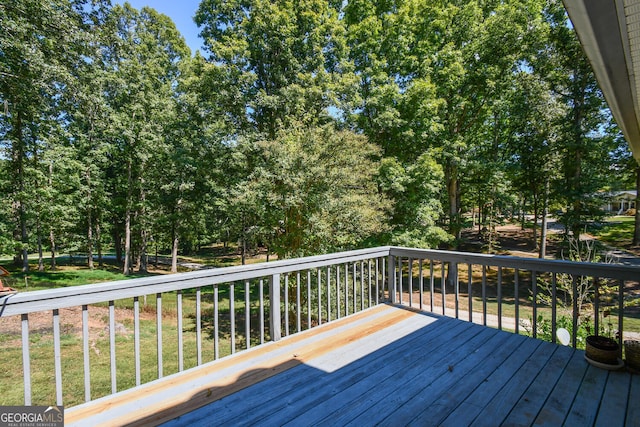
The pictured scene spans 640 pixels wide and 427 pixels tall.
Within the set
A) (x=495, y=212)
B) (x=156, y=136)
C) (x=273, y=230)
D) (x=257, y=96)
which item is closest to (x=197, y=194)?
(x=156, y=136)

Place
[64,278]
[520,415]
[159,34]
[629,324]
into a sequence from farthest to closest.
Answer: [159,34]
[64,278]
[629,324]
[520,415]

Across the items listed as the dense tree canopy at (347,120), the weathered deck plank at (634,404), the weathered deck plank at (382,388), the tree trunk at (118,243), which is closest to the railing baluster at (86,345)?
the weathered deck plank at (382,388)

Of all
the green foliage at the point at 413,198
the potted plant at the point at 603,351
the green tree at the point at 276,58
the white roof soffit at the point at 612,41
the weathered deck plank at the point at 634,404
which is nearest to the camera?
the white roof soffit at the point at 612,41

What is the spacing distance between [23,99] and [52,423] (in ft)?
33.0

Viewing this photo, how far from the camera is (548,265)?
2920mm

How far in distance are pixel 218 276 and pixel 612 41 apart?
2.83m

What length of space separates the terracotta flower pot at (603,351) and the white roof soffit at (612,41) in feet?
6.33

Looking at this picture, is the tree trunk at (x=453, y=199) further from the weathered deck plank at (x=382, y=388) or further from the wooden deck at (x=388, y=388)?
the weathered deck plank at (x=382, y=388)

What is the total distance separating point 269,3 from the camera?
420 inches

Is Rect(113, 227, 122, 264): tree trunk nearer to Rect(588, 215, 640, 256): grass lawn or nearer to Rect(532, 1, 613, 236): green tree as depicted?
A: Rect(532, 1, 613, 236): green tree

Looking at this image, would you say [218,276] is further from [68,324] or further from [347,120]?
[68,324]

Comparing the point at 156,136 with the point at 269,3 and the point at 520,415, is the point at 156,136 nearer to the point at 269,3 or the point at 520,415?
the point at 269,3

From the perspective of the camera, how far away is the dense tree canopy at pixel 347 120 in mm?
8289

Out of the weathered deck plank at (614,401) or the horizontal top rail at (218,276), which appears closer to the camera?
the horizontal top rail at (218,276)
